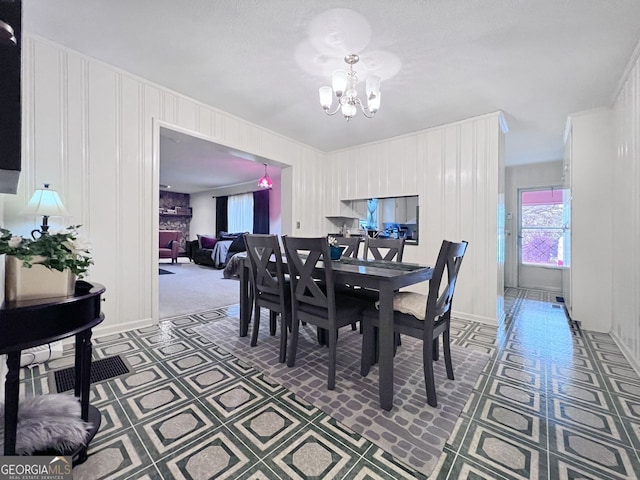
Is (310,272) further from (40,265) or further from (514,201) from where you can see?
(514,201)

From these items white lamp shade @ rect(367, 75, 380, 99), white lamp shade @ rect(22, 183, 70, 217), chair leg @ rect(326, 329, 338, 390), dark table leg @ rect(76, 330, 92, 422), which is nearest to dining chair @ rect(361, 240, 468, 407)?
chair leg @ rect(326, 329, 338, 390)

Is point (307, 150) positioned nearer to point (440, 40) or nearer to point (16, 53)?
point (440, 40)

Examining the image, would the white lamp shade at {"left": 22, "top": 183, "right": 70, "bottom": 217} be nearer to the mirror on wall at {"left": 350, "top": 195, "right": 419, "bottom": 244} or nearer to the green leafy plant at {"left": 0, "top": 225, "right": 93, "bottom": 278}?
the green leafy plant at {"left": 0, "top": 225, "right": 93, "bottom": 278}

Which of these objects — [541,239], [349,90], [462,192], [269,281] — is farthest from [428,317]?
[541,239]

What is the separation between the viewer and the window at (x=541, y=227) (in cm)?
508

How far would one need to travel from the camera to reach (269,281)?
7.32 ft

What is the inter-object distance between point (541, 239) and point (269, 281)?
5.54 m

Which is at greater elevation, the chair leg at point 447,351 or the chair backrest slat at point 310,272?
the chair backrest slat at point 310,272

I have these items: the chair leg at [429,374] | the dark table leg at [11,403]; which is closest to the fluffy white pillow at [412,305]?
the chair leg at [429,374]

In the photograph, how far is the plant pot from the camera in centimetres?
99

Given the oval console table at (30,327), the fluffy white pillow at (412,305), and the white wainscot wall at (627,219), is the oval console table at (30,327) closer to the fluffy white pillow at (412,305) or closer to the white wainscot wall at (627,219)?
the fluffy white pillow at (412,305)

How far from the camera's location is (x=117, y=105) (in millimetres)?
2551

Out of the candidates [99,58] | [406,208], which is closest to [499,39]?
[406,208]

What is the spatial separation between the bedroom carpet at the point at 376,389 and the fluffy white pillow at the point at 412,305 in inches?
20.0
